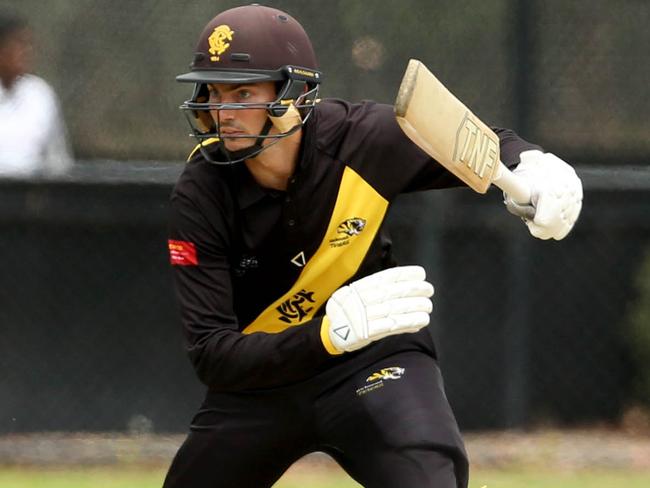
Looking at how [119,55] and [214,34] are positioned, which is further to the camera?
[119,55]

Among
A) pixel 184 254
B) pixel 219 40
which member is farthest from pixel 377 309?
pixel 219 40

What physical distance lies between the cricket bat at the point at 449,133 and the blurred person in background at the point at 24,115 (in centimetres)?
363

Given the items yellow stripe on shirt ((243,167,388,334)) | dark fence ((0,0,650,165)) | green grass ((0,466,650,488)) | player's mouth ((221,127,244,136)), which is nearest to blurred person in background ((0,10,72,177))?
dark fence ((0,0,650,165))

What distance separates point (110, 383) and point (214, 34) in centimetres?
343

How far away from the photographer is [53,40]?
23.9 feet

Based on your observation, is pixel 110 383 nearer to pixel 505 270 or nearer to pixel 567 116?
pixel 505 270

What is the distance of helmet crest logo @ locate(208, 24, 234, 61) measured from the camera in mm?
4262

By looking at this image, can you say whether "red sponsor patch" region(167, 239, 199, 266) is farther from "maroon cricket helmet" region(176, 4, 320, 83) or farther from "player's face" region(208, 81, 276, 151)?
"maroon cricket helmet" region(176, 4, 320, 83)

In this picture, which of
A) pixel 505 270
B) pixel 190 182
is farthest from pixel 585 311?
pixel 190 182

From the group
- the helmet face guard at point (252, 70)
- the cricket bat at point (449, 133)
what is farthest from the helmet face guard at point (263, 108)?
the cricket bat at point (449, 133)

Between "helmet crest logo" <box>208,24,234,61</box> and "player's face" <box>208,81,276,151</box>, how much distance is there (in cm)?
9

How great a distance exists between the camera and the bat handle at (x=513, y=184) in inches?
162

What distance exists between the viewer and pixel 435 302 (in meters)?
7.48

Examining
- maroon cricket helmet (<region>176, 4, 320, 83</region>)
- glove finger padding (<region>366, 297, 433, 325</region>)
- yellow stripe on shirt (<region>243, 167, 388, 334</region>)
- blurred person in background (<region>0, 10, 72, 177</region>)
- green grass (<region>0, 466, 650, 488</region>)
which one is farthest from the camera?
blurred person in background (<region>0, 10, 72, 177</region>)
